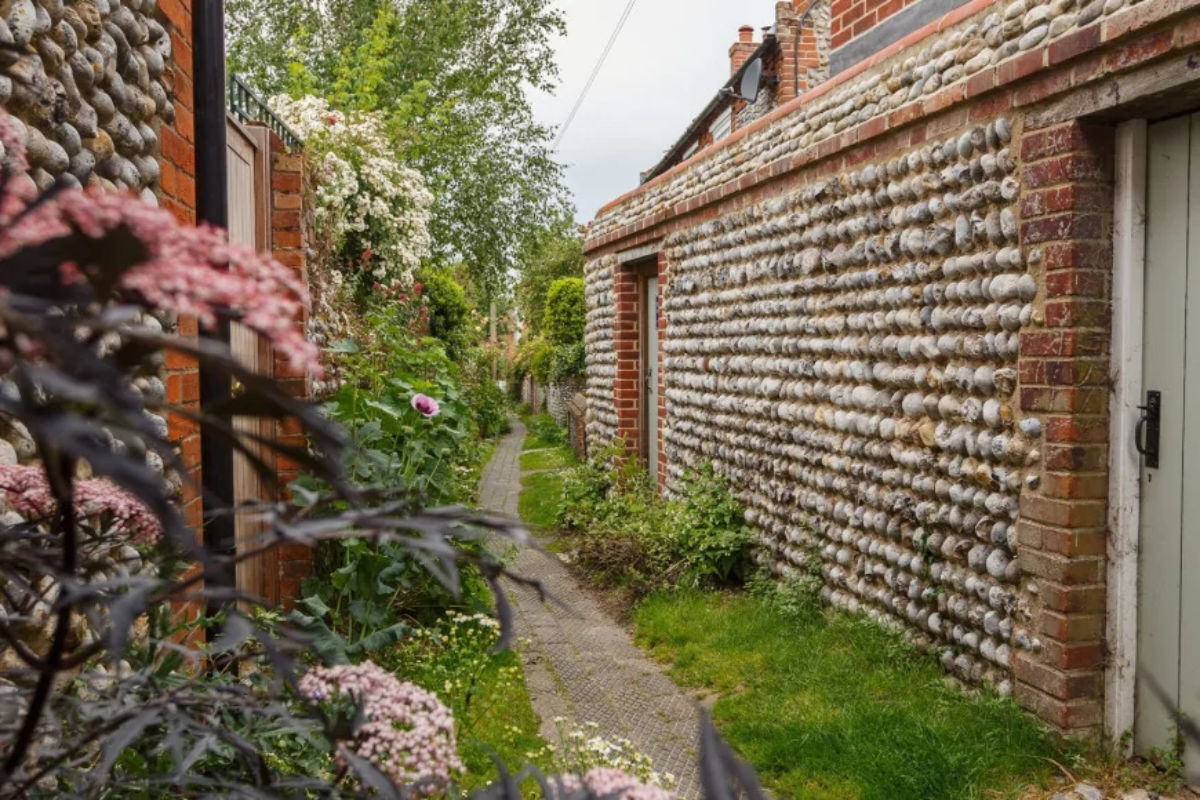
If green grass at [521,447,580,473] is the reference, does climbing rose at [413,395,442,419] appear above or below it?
above

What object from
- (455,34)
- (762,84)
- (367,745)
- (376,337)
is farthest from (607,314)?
(455,34)

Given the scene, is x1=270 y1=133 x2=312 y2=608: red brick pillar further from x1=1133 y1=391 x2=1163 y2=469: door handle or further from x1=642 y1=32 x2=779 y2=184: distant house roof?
x1=642 y1=32 x2=779 y2=184: distant house roof

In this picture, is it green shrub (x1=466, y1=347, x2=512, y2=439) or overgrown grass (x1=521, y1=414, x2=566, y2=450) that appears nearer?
→ green shrub (x1=466, y1=347, x2=512, y2=439)

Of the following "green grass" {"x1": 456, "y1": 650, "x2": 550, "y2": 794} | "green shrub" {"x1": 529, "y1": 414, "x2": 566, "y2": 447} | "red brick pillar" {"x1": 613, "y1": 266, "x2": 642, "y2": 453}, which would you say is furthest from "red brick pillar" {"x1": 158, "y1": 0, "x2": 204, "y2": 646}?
"green shrub" {"x1": 529, "y1": 414, "x2": 566, "y2": 447}

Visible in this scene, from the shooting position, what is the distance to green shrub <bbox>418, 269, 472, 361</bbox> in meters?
15.1

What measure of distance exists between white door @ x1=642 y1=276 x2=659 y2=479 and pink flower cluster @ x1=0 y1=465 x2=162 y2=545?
23.5 feet

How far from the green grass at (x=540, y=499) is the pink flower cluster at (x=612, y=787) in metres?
6.97

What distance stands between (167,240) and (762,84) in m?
13.3

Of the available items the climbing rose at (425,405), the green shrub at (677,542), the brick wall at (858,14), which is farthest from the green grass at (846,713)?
the brick wall at (858,14)

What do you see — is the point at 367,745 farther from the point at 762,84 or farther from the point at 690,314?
the point at 762,84

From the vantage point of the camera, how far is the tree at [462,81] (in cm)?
1662

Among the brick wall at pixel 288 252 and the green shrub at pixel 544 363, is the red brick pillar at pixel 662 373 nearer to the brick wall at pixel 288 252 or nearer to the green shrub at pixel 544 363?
the brick wall at pixel 288 252

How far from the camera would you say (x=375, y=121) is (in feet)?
29.8

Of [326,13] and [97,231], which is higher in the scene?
[326,13]
